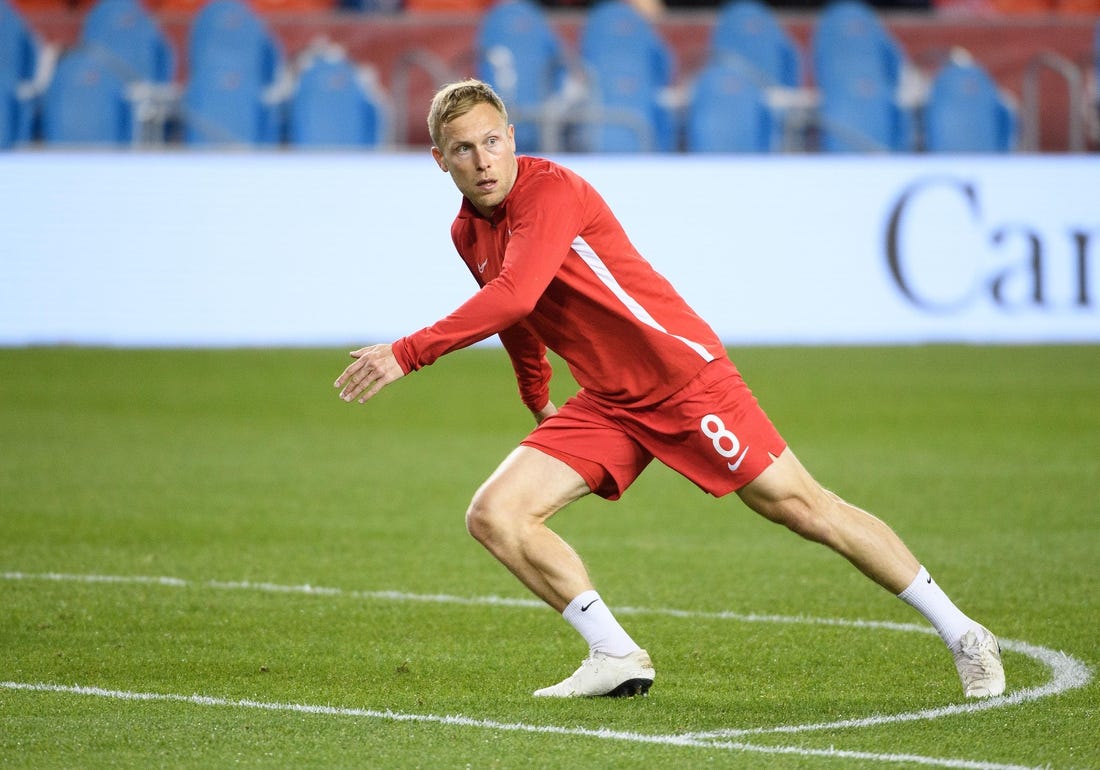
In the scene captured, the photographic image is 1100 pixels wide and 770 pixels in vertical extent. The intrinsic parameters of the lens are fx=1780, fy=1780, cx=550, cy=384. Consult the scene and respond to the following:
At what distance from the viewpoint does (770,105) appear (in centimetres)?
1886

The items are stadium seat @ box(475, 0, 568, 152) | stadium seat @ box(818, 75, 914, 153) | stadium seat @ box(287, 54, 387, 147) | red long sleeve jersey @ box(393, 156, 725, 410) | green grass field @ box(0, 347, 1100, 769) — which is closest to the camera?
green grass field @ box(0, 347, 1100, 769)

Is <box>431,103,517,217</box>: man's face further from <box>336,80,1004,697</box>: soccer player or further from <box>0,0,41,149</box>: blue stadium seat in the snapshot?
<box>0,0,41,149</box>: blue stadium seat

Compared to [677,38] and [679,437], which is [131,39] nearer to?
[677,38]

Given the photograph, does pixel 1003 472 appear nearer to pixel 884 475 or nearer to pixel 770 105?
pixel 884 475

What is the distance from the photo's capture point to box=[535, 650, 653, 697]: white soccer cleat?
219 inches

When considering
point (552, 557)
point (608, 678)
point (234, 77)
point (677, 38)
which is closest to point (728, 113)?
point (677, 38)

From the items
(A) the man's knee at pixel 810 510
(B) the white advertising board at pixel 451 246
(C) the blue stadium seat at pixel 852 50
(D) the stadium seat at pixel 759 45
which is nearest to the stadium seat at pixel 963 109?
(C) the blue stadium seat at pixel 852 50

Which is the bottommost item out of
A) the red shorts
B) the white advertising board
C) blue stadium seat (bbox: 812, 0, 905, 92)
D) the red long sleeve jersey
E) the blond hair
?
the white advertising board

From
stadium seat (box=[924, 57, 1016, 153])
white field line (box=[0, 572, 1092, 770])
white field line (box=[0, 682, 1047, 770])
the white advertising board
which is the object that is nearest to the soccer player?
white field line (box=[0, 572, 1092, 770])

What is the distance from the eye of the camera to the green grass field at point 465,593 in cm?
505

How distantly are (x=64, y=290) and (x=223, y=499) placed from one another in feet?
22.2

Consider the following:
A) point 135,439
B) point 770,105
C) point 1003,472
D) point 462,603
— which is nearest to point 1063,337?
point 770,105

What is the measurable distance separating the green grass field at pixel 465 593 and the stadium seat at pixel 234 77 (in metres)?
4.71

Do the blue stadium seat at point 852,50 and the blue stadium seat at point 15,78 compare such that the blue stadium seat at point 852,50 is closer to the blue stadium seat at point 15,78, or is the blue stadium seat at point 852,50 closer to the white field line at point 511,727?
the blue stadium seat at point 15,78
